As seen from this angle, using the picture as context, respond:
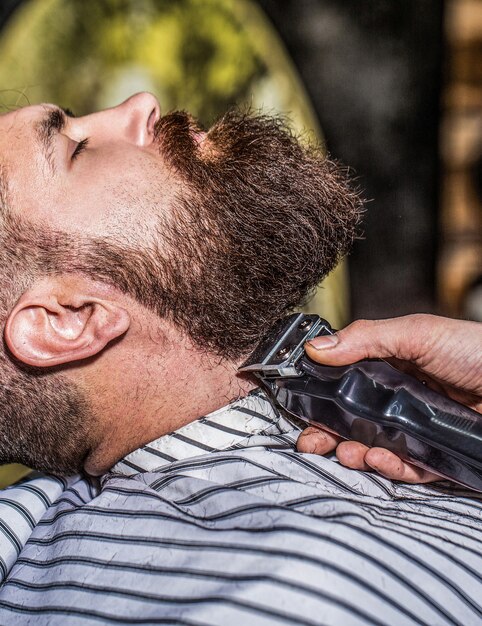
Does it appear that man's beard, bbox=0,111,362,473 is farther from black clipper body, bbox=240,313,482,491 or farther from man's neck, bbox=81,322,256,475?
black clipper body, bbox=240,313,482,491

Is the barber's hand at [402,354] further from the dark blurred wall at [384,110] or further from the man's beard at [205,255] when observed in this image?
the dark blurred wall at [384,110]

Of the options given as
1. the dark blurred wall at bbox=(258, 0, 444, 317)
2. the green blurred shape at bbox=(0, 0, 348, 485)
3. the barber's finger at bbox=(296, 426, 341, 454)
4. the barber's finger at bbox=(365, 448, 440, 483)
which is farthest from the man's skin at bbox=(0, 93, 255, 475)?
the dark blurred wall at bbox=(258, 0, 444, 317)

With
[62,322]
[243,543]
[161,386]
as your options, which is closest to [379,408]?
[243,543]

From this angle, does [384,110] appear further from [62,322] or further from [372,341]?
[62,322]

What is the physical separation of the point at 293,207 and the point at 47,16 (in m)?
1.06

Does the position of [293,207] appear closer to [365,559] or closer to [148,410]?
[148,410]

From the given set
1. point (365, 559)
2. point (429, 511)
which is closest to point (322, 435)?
point (429, 511)

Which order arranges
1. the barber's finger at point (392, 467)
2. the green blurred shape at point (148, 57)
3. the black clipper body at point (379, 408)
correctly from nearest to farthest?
the black clipper body at point (379, 408), the barber's finger at point (392, 467), the green blurred shape at point (148, 57)

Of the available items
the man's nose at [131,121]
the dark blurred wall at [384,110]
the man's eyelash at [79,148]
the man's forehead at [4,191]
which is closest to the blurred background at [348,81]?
the dark blurred wall at [384,110]

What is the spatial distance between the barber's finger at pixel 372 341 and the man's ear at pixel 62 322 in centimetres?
32

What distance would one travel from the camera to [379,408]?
85cm

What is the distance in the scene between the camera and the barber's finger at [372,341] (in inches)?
35.4

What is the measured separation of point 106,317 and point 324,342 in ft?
1.15

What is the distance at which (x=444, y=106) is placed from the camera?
1.77 m
